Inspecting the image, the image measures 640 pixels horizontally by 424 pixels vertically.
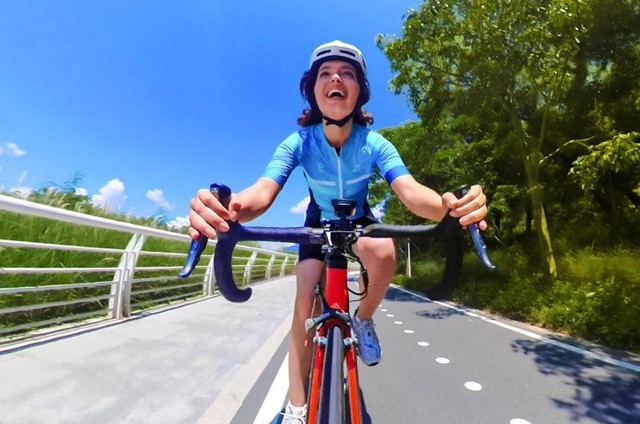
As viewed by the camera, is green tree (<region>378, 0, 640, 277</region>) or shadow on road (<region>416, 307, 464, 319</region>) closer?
green tree (<region>378, 0, 640, 277</region>)

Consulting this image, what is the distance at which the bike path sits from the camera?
193 centimetres

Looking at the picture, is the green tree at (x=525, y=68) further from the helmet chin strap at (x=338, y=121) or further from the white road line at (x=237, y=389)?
the white road line at (x=237, y=389)

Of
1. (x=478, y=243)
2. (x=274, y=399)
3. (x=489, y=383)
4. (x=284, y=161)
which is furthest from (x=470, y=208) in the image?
(x=489, y=383)

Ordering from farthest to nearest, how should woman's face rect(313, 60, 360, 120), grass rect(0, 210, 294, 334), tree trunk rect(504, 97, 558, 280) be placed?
tree trunk rect(504, 97, 558, 280) → grass rect(0, 210, 294, 334) → woman's face rect(313, 60, 360, 120)

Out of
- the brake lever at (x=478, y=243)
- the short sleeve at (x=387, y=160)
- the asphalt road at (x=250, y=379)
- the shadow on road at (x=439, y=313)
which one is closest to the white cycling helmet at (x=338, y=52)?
the short sleeve at (x=387, y=160)

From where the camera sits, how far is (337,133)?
1.70m

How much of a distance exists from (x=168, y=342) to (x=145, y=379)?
934mm

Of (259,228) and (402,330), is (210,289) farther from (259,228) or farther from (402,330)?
(259,228)

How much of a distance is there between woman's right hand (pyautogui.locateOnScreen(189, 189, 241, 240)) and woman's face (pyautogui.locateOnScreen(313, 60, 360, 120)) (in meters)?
0.87

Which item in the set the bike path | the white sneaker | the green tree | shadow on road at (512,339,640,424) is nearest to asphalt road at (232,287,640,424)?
shadow on road at (512,339,640,424)

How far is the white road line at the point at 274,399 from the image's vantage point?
2.20m

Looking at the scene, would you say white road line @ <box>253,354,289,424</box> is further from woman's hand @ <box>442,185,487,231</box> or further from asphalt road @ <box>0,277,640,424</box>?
woman's hand @ <box>442,185,487,231</box>

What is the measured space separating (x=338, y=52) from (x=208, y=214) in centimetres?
109

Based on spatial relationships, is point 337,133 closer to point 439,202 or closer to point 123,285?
point 439,202
